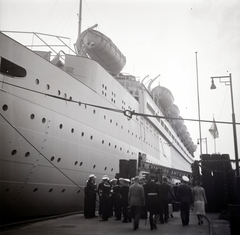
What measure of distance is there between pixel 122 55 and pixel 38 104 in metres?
12.2

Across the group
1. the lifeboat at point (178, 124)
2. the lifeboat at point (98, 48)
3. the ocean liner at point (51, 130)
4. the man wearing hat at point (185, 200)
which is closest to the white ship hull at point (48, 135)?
the ocean liner at point (51, 130)

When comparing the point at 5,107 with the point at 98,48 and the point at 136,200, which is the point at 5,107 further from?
the point at 98,48

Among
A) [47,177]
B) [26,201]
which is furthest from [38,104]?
[26,201]

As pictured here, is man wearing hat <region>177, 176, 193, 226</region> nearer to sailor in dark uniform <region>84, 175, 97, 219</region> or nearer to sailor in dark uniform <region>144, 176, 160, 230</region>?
sailor in dark uniform <region>144, 176, 160, 230</region>

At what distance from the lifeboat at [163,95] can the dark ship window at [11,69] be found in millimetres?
25883

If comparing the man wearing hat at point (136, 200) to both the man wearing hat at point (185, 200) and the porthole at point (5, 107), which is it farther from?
the porthole at point (5, 107)

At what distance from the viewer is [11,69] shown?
→ 822 cm

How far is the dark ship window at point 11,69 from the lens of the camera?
7982 mm

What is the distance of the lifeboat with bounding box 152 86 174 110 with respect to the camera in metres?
33.6

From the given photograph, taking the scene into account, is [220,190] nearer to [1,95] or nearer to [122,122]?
[122,122]

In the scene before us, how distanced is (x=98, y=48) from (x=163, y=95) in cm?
1810

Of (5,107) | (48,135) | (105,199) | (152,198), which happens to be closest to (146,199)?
(152,198)

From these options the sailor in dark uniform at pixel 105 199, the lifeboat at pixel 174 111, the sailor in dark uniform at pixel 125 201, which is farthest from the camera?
the lifeboat at pixel 174 111

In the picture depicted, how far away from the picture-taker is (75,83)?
10.7 m
